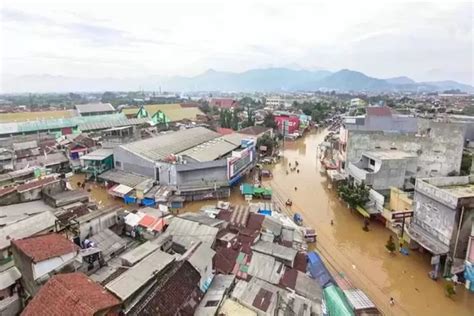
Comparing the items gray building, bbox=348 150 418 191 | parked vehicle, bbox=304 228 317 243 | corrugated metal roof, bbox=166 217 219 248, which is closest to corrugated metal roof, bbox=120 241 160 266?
corrugated metal roof, bbox=166 217 219 248

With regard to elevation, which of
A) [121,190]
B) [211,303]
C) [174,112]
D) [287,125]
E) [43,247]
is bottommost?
[121,190]

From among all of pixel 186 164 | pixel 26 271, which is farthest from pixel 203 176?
pixel 26 271

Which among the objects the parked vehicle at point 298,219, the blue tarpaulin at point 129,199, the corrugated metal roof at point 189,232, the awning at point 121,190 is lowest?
the parked vehicle at point 298,219

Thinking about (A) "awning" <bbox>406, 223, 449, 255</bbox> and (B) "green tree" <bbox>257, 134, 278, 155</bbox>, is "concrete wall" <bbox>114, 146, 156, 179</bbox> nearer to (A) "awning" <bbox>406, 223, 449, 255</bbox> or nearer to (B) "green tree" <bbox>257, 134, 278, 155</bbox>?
(B) "green tree" <bbox>257, 134, 278, 155</bbox>

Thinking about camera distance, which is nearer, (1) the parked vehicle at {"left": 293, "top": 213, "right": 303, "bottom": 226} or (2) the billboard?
(1) the parked vehicle at {"left": 293, "top": 213, "right": 303, "bottom": 226}

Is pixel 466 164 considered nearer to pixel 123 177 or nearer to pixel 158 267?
pixel 158 267

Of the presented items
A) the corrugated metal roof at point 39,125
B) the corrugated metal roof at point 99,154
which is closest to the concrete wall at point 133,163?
the corrugated metal roof at point 99,154

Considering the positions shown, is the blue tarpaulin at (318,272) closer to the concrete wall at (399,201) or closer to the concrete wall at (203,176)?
the concrete wall at (399,201)
